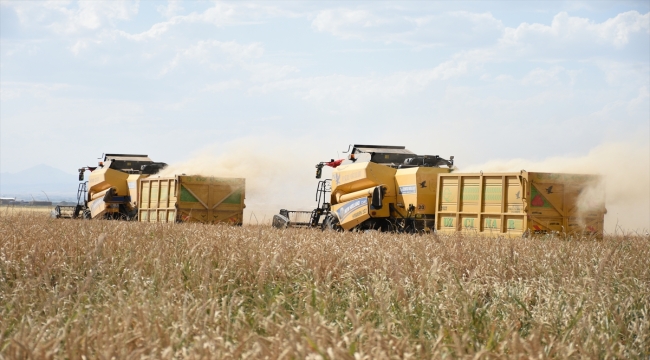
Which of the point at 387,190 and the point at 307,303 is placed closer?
the point at 307,303

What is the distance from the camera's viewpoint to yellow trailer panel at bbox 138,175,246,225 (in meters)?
23.6

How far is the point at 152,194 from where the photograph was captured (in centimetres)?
2542

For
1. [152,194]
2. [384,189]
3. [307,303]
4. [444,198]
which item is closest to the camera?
[307,303]

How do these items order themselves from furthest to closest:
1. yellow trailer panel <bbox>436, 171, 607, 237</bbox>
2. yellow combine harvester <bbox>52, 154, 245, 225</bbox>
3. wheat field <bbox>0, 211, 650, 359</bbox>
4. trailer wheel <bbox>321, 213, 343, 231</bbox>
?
yellow combine harvester <bbox>52, 154, 245, 225</bbox> → trailer wheel <bbox>321, 213, 343, 231</bbox> → yellow trailer panel <bbox>436, 171, 607, 237</bbox> → wheat field <bbox>0, 211, 650, 359</bbox>

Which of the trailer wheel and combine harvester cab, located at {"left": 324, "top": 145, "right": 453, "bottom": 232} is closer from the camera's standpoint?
combine harvester cab, located at {"left": 324, "top": 145, "right": 453, "bottom": 232}

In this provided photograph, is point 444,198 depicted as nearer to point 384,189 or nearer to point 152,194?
point 384,189

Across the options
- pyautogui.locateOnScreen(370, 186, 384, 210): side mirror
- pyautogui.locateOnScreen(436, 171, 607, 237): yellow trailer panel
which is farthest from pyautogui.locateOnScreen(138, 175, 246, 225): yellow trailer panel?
pyautogui.locateOnScreen(436, 171, 607, 237): yellow trailer panel

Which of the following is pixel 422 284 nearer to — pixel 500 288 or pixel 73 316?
pixel 500 288

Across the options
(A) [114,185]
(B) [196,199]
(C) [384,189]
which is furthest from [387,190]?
(A) [114,185]

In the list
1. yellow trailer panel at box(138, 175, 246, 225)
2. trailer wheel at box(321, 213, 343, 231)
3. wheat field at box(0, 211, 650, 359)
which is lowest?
wheat field at box(0, 211, 650, 359)

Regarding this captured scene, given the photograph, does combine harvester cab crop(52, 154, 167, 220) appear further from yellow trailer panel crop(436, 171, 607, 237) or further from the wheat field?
the wheat field

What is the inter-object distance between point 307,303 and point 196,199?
19820mm

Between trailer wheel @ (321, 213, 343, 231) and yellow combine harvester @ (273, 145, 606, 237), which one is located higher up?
yellow combine harvester @ (273, 145, 606, 237)

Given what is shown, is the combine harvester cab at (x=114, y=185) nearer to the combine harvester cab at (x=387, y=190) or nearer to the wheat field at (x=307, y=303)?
the combine harvester cab at (x=387, y=190)
